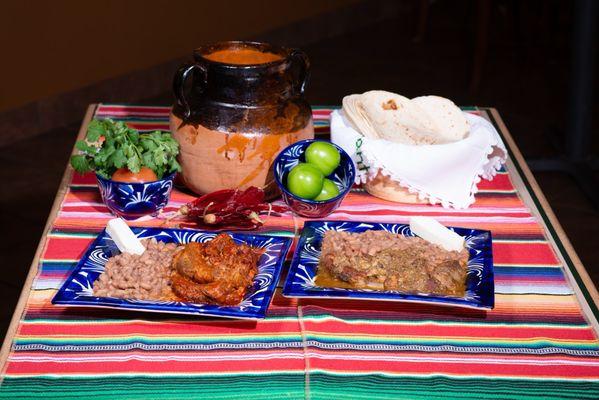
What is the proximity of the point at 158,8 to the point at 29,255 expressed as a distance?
177 centimetres

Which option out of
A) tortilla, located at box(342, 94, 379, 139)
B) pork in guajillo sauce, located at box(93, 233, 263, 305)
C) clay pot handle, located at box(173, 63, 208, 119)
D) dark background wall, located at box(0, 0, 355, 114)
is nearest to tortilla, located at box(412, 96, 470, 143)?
tortilla, located at box(342, 94, 379, 139)

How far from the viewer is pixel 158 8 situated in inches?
174

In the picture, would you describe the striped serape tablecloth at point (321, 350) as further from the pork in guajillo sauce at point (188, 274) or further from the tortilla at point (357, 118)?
the tortilla at point (357, 118)

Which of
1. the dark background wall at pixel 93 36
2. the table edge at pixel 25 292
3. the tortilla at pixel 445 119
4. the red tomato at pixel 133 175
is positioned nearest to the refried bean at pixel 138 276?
the table edge at pixel 25 292

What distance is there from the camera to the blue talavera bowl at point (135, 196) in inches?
67.2

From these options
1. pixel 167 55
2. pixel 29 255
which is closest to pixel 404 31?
pixel 167 55

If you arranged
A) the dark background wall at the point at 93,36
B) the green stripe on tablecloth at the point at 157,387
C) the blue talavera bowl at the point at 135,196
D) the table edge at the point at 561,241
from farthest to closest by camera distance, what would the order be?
the dark background wall at the point at 93,36
the blue talavera bowl at the point at 135,196
the table edge at the point at 561,241
the green stripe on tablecloth at the point at 157,387

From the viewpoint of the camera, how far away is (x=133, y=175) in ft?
5.67

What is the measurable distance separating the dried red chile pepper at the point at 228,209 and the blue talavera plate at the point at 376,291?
140mm

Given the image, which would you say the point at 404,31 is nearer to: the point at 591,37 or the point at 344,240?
the point at 591,37

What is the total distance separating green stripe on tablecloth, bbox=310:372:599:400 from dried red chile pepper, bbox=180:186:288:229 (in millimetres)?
496

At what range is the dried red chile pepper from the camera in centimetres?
171

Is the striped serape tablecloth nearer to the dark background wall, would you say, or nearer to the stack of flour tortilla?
the stack of flour tortilla

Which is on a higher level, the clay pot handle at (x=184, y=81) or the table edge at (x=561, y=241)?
the clay pot handle at (x=184, y=81)
